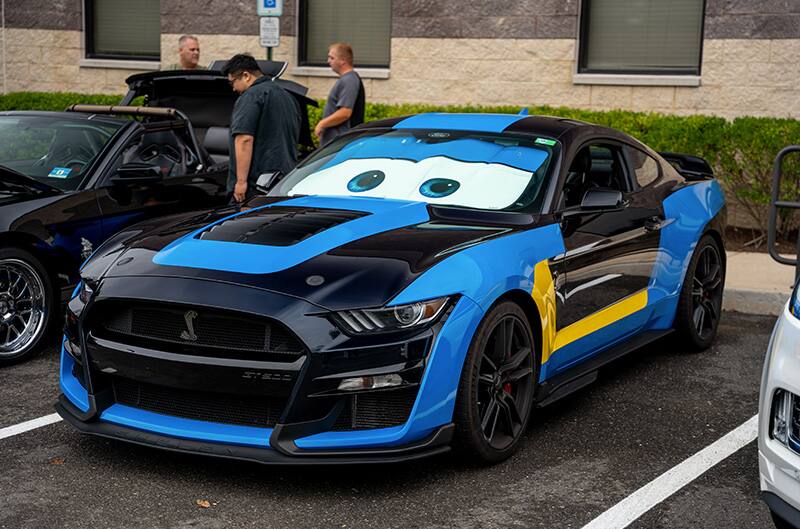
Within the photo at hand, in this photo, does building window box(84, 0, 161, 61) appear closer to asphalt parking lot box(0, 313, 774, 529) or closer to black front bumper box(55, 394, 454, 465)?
asphalt parking lot box(0, 313, 774, 529)

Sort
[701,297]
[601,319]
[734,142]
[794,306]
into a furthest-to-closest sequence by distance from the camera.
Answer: [734,142] < [701,297] < [601,319] < [794,306]

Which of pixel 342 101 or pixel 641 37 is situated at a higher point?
pixel 641 37

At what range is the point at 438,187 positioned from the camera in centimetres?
588

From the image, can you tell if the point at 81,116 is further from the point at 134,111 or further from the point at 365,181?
the point at 365,181

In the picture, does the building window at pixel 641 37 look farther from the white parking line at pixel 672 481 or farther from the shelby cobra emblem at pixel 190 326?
the shelby cobra emblem at pixel 190 326

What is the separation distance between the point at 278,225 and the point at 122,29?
12.8 m

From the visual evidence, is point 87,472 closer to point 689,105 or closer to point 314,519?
point 314,519

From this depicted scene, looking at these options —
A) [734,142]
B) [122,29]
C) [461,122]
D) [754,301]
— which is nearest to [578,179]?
[461,122]

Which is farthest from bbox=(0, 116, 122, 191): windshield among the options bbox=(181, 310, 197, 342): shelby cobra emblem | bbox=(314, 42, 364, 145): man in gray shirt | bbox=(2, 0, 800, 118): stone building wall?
bbox=(2, 0, 800, 118): stone building wall

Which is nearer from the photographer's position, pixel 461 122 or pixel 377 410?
pixel 377 410

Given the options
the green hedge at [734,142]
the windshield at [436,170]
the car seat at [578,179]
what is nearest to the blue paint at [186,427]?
the windshield at [436,170]

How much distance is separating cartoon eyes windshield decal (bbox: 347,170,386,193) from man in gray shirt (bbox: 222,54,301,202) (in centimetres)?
241

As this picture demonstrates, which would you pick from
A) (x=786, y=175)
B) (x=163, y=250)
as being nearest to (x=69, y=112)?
(x=163, y=250)

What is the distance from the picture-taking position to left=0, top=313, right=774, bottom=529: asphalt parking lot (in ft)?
14.4
